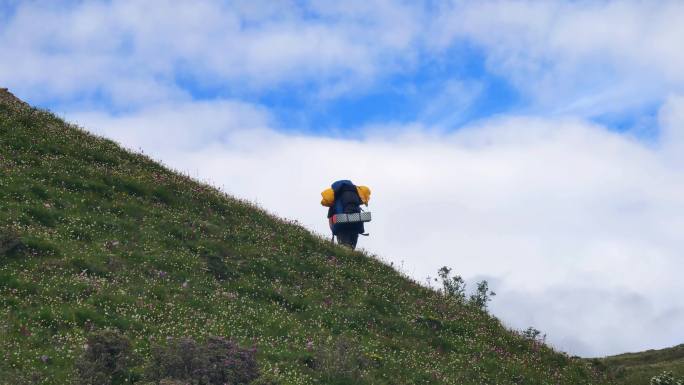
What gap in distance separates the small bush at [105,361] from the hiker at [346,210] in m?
15.5

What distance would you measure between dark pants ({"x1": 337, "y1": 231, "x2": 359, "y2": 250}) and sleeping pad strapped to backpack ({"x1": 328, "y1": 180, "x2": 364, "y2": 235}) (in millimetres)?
85

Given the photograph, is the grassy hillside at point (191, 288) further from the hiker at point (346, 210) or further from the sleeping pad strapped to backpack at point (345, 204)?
the sleeping pad strapped to backpack at point (345, 204)

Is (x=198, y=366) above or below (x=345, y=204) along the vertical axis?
below

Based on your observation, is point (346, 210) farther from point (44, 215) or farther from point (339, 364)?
point (339, 364)

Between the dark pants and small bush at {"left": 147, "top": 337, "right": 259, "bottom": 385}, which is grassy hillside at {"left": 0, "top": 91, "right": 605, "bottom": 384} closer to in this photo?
small bush at {"left": 147, "top": 337, "right": 259, "bottom": 385}

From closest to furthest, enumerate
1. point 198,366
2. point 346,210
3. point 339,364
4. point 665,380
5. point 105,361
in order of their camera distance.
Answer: point 198,366 < point 105,361 < point 339,364 < point 665,380 < point 346,210

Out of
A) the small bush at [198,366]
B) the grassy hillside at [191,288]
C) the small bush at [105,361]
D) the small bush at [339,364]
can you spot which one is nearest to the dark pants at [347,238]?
the grassy hillside at [191,288]

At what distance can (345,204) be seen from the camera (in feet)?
93.6

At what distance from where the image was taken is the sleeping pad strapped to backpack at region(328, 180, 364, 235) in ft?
93.4

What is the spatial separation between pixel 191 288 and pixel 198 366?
238 inches

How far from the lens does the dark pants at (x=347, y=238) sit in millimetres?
28453

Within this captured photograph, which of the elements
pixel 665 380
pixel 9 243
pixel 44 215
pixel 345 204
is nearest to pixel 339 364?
pixel 9 243

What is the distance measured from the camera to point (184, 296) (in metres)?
17.8

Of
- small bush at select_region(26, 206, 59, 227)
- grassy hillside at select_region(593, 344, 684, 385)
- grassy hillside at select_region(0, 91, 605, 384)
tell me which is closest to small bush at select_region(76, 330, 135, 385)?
grassy hillside at select_region(0, 91, 605, 384)
